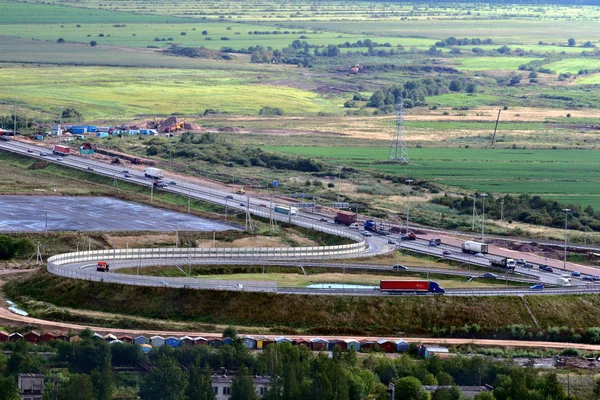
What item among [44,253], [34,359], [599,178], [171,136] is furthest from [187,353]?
[171,136]

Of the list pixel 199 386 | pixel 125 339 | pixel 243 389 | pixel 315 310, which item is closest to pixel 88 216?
pixel 315 310

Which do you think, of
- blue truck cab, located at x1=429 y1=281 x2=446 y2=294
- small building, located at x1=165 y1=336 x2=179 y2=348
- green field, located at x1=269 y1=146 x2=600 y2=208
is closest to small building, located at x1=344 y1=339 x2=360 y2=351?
small building, located at x1=165 y1=336 x2=179 y2=348

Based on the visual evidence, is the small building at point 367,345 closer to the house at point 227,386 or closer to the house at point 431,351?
the house at point 431,351

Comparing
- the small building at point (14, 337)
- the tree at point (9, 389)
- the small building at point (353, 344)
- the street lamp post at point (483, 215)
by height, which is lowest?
the small building at point (14, 337)

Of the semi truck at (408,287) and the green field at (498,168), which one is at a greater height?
the semi truck at (408,287)

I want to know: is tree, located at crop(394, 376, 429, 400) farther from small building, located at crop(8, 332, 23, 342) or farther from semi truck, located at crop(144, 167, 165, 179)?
semi truck, located at crop(144, 167, 165, 179)

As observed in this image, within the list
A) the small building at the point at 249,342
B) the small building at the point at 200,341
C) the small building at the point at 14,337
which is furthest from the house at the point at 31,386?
the small building at the point at 249,342

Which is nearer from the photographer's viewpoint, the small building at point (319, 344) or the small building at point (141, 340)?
the small building at point (141, 340)
